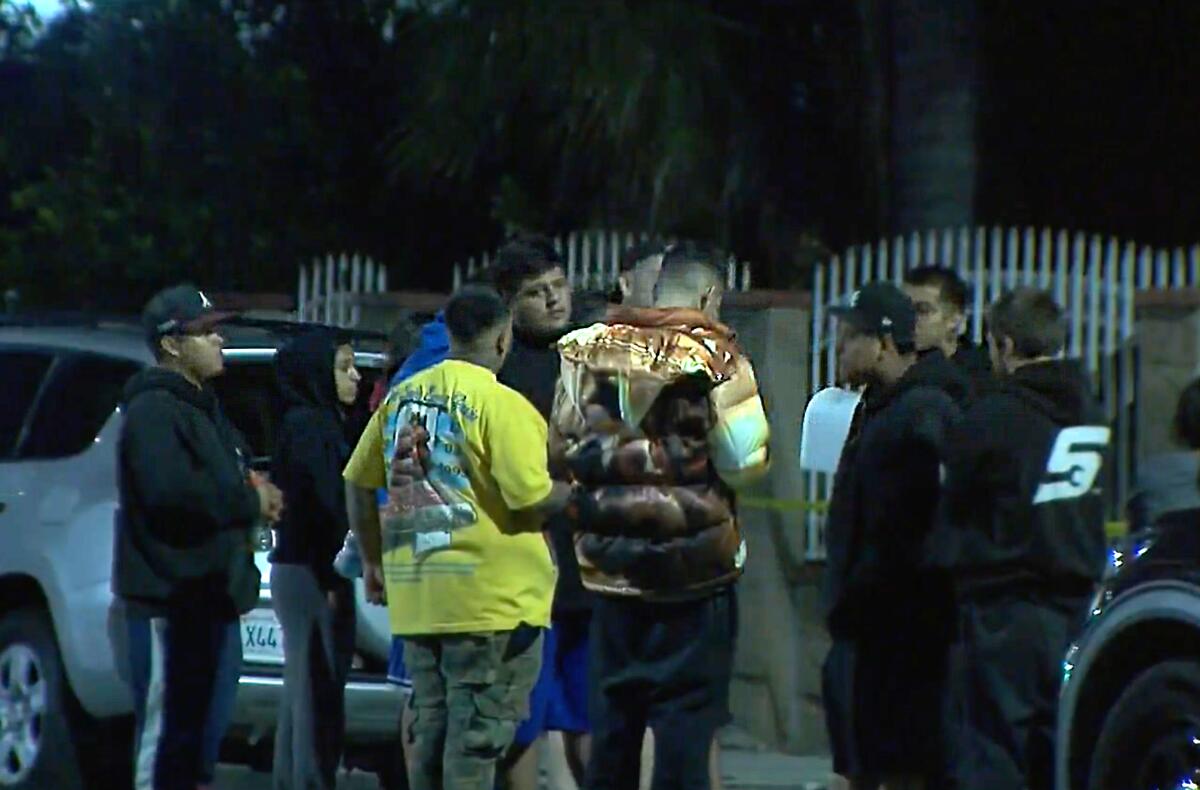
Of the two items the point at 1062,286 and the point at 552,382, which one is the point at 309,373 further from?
the point at 1062,286

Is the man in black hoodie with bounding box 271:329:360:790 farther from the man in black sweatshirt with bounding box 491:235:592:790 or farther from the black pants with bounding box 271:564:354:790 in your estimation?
the man in black sweatshirt with bounding box 491:235:592:790

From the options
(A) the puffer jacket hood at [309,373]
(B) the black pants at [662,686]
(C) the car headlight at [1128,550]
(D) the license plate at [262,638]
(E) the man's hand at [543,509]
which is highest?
(A) the puffer jacket hood at [309,373]

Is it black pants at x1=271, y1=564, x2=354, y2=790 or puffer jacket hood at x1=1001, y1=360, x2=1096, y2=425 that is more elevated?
puffer jacket hood at x1=1001, y1=360, x2=1096, y2=425

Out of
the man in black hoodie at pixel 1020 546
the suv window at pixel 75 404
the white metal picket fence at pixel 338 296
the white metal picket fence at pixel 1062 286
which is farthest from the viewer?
the white metal picket fence at pixel 338 296

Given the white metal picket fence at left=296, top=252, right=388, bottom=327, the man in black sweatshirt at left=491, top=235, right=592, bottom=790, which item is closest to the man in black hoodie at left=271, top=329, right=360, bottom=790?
the man in black sweatshirt at left=491, top=235, right=592, bottom=790

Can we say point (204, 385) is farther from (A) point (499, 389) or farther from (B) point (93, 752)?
(B) point (93, 752)

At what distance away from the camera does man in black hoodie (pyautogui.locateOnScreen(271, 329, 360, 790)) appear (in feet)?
26.5

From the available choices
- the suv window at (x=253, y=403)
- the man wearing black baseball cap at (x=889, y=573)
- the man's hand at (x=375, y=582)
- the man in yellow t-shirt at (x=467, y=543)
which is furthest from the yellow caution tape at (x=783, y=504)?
the man in yellow t-shirt at (x=467, y=543)

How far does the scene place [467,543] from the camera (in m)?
6.83

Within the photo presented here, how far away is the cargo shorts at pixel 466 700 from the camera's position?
682 cm

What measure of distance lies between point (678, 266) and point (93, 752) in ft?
11.4

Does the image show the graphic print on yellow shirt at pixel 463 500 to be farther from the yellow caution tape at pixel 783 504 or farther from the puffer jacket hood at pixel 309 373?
the yellow caution tape at pixel 783 504

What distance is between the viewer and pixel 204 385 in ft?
25.3

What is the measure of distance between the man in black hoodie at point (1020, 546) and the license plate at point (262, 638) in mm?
2703
